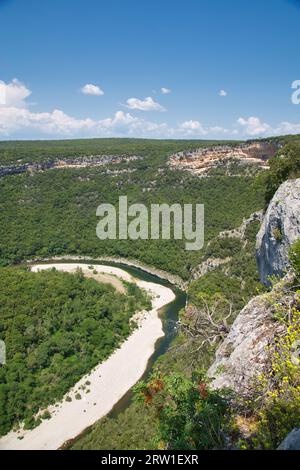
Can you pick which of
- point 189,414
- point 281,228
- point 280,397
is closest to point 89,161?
point 281,228

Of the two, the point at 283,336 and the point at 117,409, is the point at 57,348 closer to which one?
the point at 117,409

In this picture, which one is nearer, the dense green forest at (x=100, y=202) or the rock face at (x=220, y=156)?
the dense green forest at (x=100, y=202)

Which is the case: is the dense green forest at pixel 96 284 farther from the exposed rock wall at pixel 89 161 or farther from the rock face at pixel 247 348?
the exposed rock wall at pixel 89 161

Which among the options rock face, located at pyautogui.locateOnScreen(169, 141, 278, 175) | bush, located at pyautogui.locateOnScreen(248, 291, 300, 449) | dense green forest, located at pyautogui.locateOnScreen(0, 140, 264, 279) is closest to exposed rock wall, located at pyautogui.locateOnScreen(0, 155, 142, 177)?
dense green forest, located at pyautogui.locateOnScreen(0, 140, 264, 279)

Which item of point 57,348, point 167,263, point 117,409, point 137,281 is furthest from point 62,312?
point 167,263

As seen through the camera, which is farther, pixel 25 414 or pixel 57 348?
pixel 57 348

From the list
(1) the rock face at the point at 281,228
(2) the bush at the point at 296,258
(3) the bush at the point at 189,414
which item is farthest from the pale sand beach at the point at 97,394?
(2) the bush at the point at 296,258
